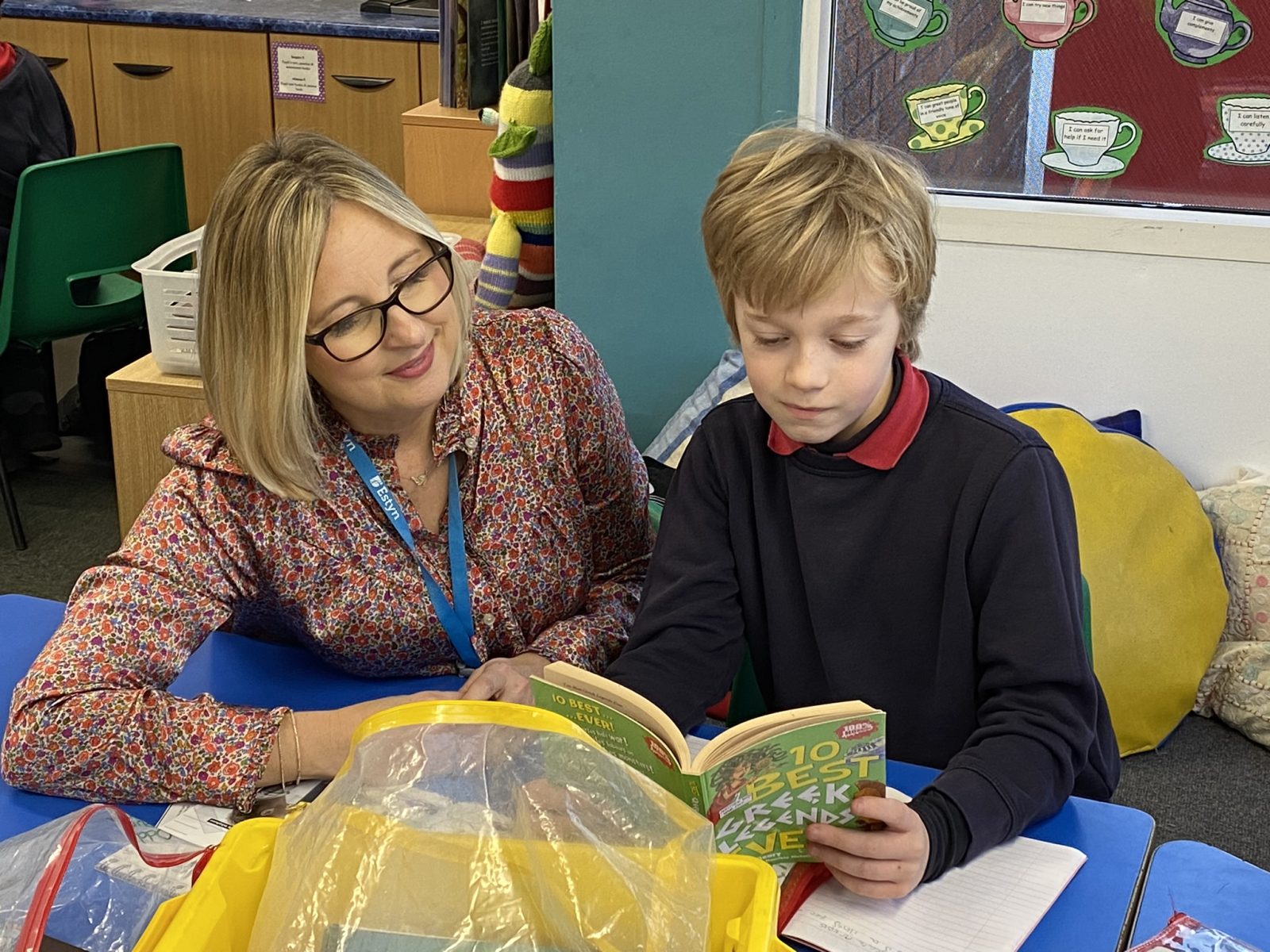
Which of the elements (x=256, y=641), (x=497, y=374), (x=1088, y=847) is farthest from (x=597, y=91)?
(x=1088, y=847)

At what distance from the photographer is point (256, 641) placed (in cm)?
148

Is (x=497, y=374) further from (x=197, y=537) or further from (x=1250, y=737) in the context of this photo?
(x=1250, y=737)

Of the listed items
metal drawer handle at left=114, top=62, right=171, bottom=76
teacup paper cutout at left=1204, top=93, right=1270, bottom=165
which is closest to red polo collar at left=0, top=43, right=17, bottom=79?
metal drawer handle at left=114, top=62, right=171, bottom=76

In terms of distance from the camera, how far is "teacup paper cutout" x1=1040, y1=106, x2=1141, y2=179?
242cm

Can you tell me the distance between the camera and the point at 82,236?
10.1 feet

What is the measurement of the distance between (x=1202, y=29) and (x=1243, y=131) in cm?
19

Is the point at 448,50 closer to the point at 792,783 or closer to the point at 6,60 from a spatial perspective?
the point at 6,60

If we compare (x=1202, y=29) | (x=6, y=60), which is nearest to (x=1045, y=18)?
(x=1202, y=29)

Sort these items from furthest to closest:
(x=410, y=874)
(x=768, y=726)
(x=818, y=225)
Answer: (x=818, y=225), (x=768, y=726), (x=410, y=874)

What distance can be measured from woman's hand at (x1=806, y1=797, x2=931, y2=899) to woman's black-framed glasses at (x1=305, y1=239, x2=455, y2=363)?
64 centimetres

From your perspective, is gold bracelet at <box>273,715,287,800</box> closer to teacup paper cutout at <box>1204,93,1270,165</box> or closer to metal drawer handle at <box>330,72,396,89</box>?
teacup paper cutout at <box>1204,93,1270,165</box>

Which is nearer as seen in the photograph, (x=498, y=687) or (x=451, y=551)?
(x=498, y=687)

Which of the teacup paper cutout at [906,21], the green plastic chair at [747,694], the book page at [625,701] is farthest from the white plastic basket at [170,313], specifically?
the book page at [625,701]

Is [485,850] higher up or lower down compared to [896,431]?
lower down
